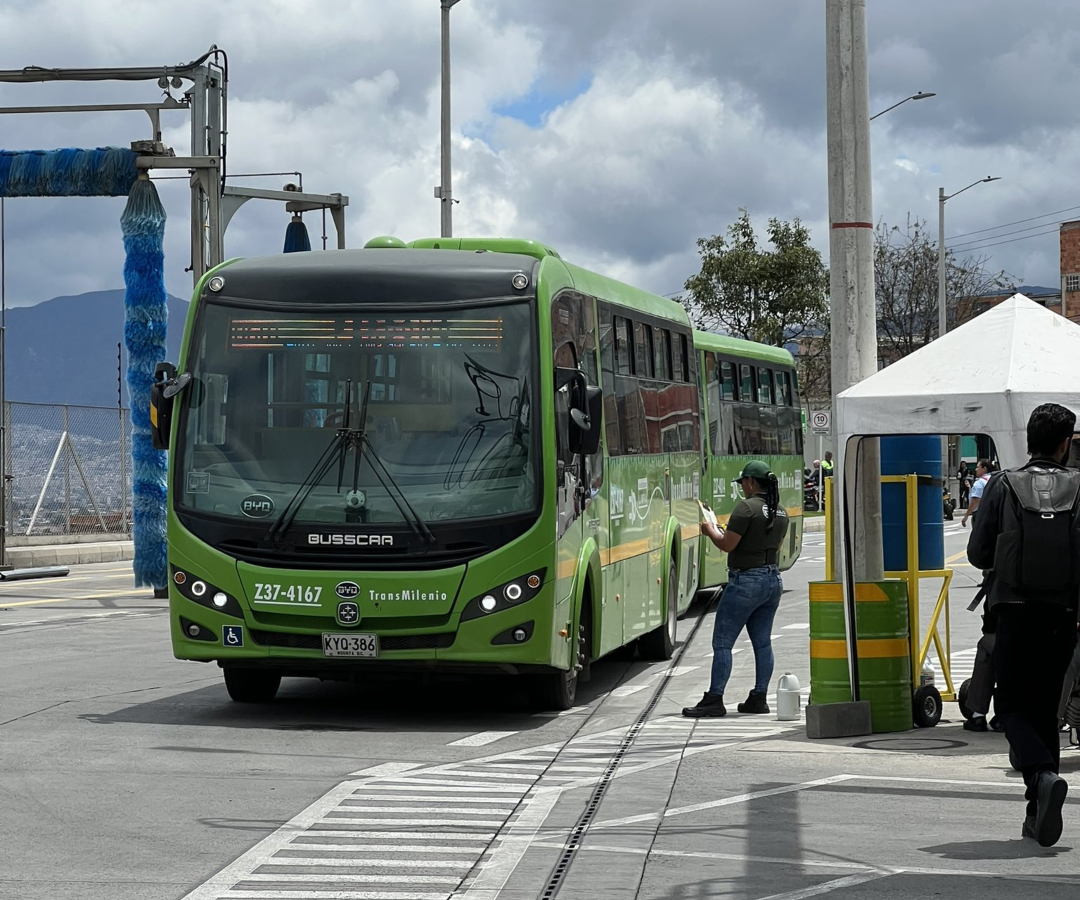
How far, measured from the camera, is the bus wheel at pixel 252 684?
43.9 feet

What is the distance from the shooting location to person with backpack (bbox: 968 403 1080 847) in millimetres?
8211

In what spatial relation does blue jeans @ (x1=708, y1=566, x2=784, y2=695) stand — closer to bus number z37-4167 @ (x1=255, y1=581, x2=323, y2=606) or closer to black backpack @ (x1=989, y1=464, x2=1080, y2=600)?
bus number z37-4167 @ (x1=255, y1=581, x2=323, y2=606)

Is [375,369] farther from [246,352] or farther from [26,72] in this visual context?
[26,72]

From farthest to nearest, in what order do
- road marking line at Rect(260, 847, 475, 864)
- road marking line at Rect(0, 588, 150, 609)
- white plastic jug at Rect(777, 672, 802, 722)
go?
road marking line at Rect(0, 588, 150, 609), white plastic jug at Rect(777, 672, 802, 722), road marking line at Rect(260, 847, 475, 864)

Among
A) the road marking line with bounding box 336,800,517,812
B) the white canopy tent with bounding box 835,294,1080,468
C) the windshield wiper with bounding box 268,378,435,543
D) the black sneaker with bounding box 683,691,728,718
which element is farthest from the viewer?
the black sneaker with bounding box 683,691,728,718

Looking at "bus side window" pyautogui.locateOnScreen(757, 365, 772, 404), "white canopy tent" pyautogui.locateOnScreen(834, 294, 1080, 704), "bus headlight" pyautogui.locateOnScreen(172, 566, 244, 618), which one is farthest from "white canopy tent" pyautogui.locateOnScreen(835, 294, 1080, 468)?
"bus side window" pyautogui.locateOnScreen(757, 365, 772, 404)

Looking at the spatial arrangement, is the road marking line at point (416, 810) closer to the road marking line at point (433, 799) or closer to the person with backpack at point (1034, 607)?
the road marking line at point (433, 799)

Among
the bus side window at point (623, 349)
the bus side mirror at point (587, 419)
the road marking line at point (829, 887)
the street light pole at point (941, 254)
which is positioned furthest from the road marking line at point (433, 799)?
the street light pole at point (941, 254)

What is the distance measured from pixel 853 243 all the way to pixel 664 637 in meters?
6.21

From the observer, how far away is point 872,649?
464 inches

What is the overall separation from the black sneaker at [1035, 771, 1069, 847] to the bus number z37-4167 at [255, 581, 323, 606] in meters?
5.61

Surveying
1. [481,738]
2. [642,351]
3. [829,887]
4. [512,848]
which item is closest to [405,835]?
[512,848]

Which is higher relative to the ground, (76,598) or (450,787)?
(76,598)

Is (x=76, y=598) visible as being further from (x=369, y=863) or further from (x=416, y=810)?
(x=369, y=863)
